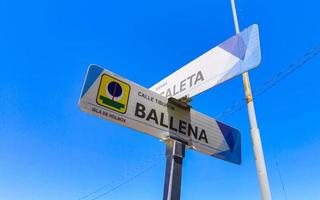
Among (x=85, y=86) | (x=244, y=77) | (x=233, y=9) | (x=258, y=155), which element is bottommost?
(x=85, y=86)

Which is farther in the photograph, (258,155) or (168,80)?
(258,155)

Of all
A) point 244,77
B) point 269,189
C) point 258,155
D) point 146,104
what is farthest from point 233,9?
point 146,104

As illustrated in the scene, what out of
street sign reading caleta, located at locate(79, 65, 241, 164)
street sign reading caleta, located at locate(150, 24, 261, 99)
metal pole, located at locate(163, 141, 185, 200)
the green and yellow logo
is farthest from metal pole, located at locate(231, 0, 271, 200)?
the green and yellow logo

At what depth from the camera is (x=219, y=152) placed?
1.63 m

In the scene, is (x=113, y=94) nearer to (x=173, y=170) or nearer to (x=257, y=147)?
(x=173, y=170)

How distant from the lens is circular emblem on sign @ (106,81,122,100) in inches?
54.9

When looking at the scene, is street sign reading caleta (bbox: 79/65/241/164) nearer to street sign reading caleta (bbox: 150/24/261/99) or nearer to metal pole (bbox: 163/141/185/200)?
metal pole (bbox: 163/141/185/200)

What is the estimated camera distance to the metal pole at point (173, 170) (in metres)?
1.24

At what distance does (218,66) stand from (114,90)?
0.59m

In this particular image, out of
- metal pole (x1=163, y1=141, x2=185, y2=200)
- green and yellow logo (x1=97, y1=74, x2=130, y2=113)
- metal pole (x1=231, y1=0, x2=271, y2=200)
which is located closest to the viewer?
metal pole (x1=163, y1=141, x2=185, y2=200)

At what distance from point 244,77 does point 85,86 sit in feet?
12.0

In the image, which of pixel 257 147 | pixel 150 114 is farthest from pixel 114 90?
pixel 257 147

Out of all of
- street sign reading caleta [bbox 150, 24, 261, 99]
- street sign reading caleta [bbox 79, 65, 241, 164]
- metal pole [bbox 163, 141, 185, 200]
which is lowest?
metal pole [bbox 163, 141, 185, 200]

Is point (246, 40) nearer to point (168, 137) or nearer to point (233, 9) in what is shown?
point (168, 137)
